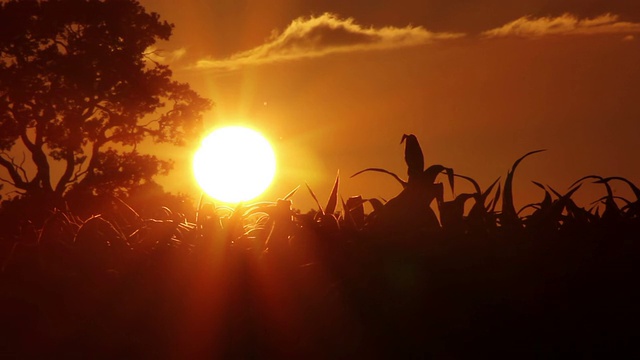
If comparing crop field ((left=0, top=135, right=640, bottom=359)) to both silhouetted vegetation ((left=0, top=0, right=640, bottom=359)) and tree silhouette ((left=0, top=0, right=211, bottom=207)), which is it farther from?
tree silhouette ((left=0, top=0, right=211, bottom=207))

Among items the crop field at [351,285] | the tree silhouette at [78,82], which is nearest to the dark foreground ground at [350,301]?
the crop field at [351,285]

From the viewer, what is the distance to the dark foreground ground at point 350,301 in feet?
4.04

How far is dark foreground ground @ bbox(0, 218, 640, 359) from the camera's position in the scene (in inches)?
48.4

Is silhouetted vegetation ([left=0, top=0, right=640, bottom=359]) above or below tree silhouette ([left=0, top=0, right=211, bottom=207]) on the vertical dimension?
below

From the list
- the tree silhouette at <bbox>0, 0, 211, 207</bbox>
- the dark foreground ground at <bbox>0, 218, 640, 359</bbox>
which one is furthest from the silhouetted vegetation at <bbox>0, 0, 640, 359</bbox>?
the tree silhouette at <bbox>0, 0, 211, 207</bbox>

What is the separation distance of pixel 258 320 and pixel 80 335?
0.29 m

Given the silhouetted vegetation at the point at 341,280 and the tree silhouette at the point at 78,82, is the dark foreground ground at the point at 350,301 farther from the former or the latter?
the tree silhouette at the point at 78,82

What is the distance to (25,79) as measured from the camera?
31.2 m

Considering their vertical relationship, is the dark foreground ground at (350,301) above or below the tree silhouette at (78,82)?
below

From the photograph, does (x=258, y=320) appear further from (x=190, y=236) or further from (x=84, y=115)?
(x=84, y=115)

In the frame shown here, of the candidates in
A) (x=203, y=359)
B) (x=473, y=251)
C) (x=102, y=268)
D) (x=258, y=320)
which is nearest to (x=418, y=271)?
(x=473, y=251)

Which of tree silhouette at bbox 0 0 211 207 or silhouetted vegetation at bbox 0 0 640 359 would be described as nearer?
silhouetted vegetation at bbox 0 0 640 359

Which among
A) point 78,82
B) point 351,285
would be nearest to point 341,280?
point 351,285

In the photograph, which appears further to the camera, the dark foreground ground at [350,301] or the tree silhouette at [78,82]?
the tree silhouette at [78,82]
